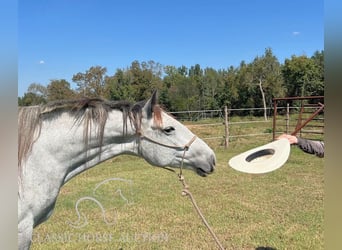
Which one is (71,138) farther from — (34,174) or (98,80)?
(98,80)

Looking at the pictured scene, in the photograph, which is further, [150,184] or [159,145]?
[150,184]

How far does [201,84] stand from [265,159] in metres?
3.76

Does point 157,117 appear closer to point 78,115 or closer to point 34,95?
point 78,115

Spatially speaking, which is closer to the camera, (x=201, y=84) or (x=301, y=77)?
(x=301, y=77)

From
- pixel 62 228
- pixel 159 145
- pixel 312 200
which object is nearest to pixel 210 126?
pixel 312 200

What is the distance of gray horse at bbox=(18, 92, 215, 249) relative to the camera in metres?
1.30

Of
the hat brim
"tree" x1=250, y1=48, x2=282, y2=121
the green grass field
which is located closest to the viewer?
the hat brim

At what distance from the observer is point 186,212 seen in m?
3.05

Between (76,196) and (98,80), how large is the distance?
4.70 feet

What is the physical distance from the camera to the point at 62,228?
101 inches

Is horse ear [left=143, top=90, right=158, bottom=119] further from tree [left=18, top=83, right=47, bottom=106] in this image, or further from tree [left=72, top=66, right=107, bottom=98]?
tree [left=72, top=66, right=107, bottom=98]

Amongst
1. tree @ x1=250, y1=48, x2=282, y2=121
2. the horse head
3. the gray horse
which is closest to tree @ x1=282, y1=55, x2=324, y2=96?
tree @ x1=250, y1=48, x2=282, y2=121

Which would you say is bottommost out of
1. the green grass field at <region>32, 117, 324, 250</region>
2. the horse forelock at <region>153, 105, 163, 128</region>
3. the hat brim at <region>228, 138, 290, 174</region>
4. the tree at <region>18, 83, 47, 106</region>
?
the green grass field at <region>32, 117, 324, 250</region>

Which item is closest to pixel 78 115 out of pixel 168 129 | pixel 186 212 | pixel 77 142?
pixel 77 142
